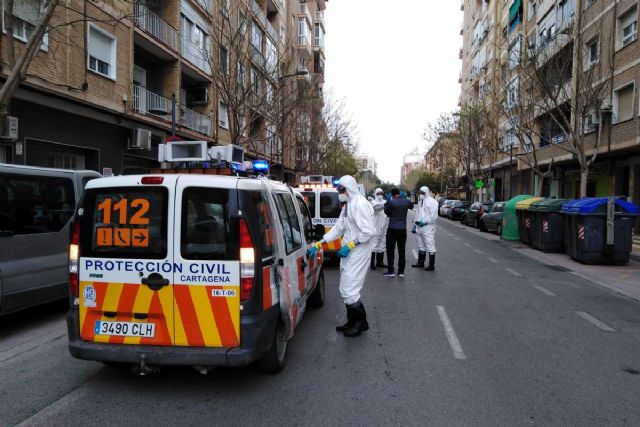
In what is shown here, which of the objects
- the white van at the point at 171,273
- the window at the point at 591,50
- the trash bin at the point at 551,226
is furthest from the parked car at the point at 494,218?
the white van at the point at 171,273

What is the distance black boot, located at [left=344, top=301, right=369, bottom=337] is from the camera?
574 cm

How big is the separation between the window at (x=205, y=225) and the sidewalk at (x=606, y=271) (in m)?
7.94

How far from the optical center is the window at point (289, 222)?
15.9 ft

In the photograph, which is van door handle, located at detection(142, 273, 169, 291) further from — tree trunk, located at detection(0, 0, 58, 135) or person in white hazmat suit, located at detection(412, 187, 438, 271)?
person in white hazmat suit, located at detection(412, 187, 438, 271)

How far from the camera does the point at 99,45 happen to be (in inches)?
579

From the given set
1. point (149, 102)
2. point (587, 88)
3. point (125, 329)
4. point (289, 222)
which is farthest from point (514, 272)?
point (149, 102)

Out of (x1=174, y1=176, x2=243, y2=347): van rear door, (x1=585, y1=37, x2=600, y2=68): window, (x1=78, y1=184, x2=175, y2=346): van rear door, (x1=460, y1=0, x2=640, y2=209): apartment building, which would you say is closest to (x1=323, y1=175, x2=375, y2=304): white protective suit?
(x1=174, y1=176, x2=243, y2=347): van rear door

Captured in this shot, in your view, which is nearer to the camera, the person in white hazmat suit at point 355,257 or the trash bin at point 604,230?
the person in white hazmat suit at point 355,257

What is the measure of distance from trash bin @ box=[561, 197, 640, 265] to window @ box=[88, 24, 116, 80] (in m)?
14.5

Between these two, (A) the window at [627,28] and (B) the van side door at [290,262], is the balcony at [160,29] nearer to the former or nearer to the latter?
(B) the van side door at [290,262]

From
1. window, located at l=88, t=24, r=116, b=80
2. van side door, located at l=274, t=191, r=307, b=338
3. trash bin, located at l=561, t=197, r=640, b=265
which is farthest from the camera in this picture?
window, located at l=88, t=24, r=116, b=80

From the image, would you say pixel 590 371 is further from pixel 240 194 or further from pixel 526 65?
pixel 526 65

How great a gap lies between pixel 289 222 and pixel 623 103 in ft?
65.5

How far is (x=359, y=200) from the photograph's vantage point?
19.3 feet
